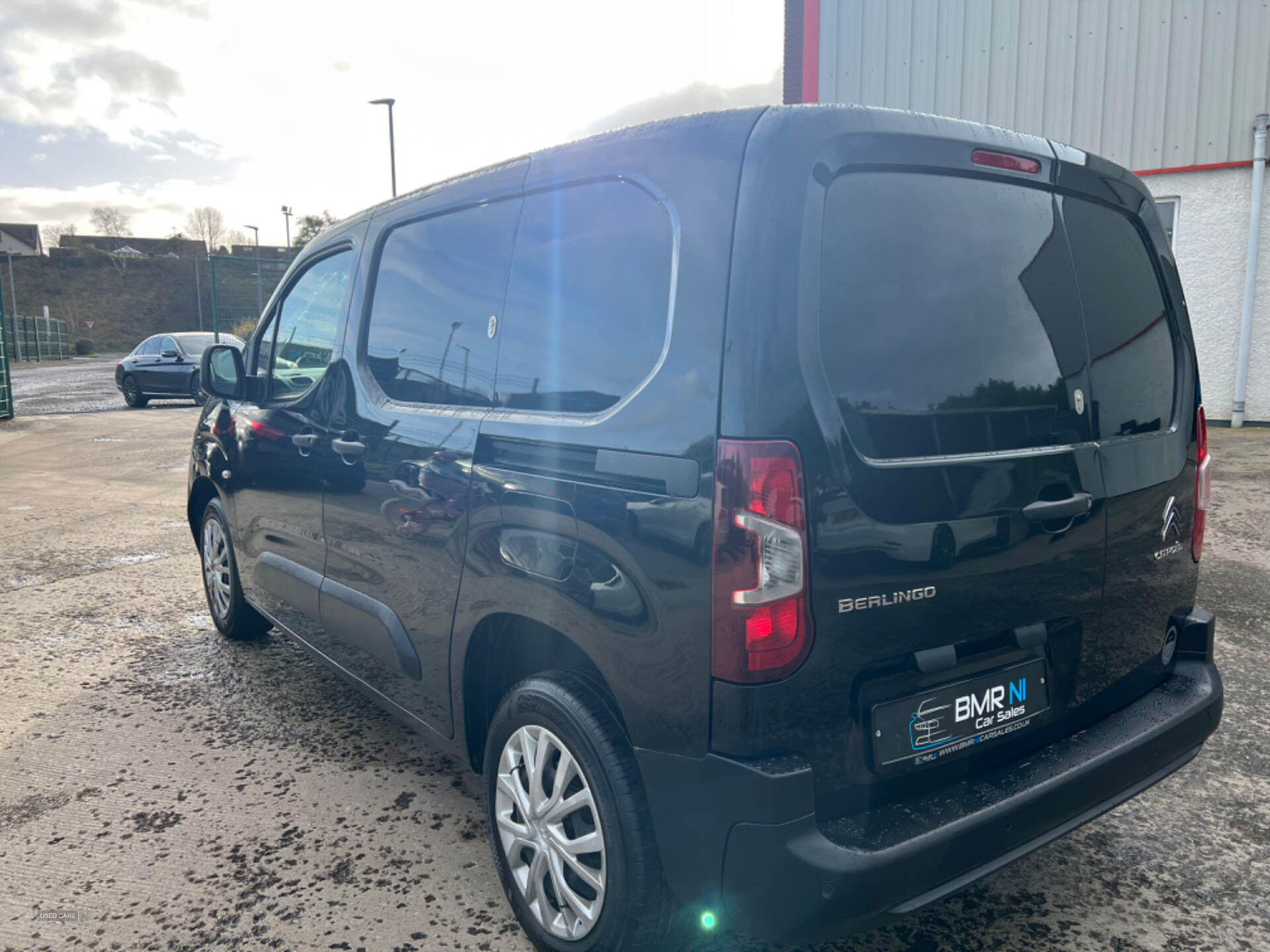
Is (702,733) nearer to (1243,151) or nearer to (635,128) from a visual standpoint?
(635,128)

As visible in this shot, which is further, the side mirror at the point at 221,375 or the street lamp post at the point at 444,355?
the side mirror at the point at 221,375

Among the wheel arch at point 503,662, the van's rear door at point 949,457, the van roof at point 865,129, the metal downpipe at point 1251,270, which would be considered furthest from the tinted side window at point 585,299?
the metal downpipe at point 1251,270

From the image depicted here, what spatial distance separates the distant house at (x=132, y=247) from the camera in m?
84.2

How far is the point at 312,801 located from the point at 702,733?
1.79 m

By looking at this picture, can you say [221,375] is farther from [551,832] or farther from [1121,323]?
[1121,323]

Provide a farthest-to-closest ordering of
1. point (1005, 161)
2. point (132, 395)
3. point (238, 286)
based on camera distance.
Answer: point (238, 286), point (132, 395), point (1005, 161)

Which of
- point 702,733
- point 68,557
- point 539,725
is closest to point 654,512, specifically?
point 702,733

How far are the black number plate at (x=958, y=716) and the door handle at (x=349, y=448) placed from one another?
177 cm

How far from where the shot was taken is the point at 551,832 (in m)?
2.10

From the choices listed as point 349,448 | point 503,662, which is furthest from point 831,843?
point 349,448

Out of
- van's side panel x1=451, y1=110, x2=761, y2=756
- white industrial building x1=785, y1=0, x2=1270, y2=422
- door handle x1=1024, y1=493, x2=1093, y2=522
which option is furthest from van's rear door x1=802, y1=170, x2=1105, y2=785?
white industrial building x1=785, y1=0, x2=1270, y2=422

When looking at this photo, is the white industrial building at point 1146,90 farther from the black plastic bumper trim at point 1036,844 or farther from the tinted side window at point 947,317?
the black plastic bumper trim at point 1036,844

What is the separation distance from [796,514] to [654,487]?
290 mm

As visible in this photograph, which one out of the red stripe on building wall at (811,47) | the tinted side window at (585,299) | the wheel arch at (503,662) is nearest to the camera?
the tinted side window at (585,299)
